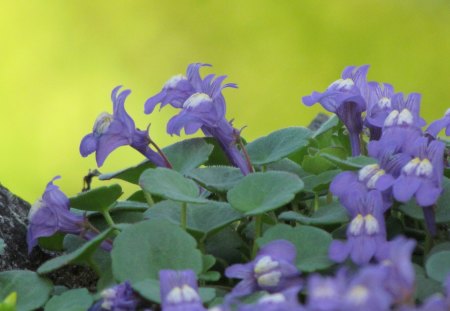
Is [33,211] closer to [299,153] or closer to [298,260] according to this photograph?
[298,260]

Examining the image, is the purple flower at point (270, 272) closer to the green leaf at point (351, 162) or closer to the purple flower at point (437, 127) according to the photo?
the green leaf at point (351, 162)

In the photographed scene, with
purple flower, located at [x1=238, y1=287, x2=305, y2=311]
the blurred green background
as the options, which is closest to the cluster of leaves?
purple flower, located at [x1=238, y1=287, x2=305, y2=311]

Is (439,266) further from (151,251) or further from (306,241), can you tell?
(151,251)

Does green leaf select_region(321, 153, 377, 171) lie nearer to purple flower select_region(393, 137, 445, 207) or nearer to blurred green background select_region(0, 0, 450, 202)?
purple flower select_region(393, 137, 445, 207)

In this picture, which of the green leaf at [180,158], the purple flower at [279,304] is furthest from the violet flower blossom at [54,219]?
the purple flower at [279,304]

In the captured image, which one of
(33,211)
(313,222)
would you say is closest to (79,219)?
(33,211)

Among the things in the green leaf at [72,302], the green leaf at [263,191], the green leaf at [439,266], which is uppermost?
the green leaf at [263,191]
